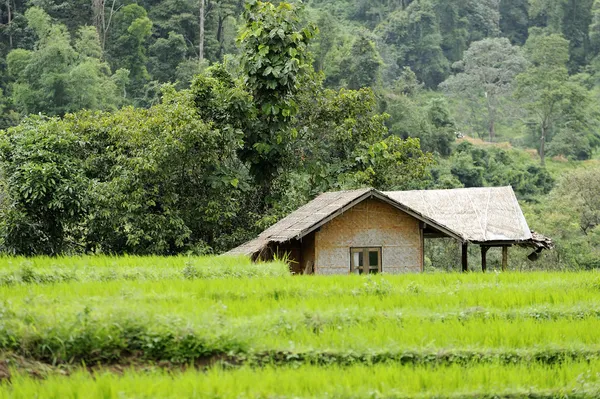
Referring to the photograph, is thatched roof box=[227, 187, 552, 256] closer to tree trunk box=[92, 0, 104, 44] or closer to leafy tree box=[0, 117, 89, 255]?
leafy tree box=[0, 117, 89, 255]

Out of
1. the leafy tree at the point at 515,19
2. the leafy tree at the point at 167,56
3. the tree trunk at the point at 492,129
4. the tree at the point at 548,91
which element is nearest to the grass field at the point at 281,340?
the leafy tree at the point at 167,56

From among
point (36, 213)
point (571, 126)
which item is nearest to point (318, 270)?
point (36, 213)

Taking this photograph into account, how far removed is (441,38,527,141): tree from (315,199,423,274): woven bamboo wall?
51891mm

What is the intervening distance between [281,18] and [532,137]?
47.4 meters

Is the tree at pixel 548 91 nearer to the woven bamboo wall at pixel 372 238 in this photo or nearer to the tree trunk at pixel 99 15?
the tree trunk at pixel 99 15

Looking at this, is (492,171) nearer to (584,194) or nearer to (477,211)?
(584,194)

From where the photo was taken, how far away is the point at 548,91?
61719mm

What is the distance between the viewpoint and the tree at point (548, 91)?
205ft

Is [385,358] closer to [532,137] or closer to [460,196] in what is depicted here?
[460,196]

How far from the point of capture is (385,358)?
876 centimetres

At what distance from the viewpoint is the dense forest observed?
870 inches

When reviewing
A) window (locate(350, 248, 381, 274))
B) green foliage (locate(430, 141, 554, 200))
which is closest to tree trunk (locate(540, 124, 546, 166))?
green foliage (locate(430, 141, 554, 200))

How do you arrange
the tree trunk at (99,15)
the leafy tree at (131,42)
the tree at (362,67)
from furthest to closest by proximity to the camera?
the tree trunk at (99,15) → the leafy tree at (131,42) → the tree at (362,67)

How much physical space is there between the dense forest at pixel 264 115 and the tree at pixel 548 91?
0.51ft
